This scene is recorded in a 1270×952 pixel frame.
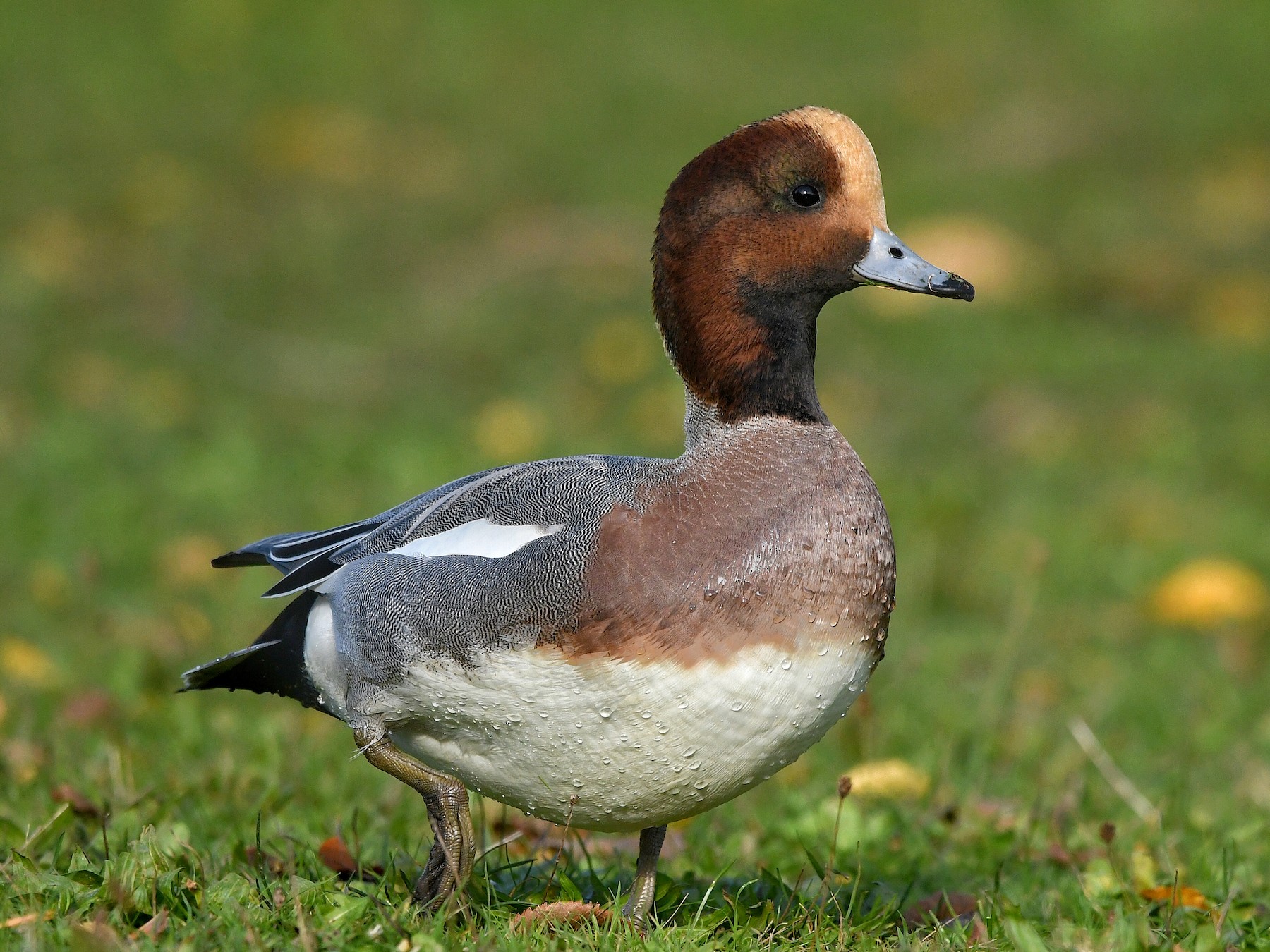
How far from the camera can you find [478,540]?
271cm

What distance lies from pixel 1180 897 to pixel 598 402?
17.1 ft

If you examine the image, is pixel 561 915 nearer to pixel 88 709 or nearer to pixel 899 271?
pixel 899 271

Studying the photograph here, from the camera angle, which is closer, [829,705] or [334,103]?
[829,705]

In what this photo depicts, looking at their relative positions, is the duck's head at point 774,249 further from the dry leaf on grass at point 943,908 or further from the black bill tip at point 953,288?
the dry leaf on grass at point 943,908

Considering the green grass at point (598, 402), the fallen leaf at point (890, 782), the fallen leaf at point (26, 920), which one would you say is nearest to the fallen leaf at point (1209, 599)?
the green grass at point (598, 402)

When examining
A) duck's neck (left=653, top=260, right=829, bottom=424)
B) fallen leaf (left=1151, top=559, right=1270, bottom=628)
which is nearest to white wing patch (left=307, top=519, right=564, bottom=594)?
duck's neck (left=653, top=260, right=829, bottom=424)

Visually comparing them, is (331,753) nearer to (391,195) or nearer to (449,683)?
(449,683)

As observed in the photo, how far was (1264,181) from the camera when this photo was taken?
10.5 m

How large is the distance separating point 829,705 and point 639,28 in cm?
1086

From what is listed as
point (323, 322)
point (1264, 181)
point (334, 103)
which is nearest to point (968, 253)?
point (1264, 181)

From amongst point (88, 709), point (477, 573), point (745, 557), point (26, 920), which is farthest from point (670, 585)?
point (88, 709)

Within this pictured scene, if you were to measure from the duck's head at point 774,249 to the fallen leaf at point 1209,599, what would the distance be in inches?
125

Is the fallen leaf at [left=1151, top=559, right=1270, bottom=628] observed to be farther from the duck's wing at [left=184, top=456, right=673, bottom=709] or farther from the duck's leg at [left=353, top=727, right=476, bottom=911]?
the duck's leg at [left=353, top=727, right=476, bottom=911]

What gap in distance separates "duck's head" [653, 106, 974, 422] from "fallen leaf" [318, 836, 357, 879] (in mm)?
1054
